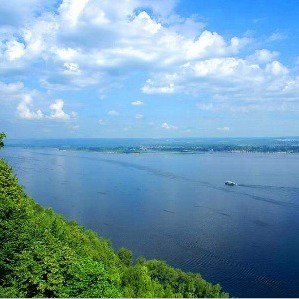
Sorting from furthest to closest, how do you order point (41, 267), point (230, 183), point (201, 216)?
point (230, 183), point (201, 216), point (41, 267)

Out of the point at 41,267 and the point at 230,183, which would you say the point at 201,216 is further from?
the point at 41,267

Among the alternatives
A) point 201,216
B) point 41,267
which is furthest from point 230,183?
point 41,267

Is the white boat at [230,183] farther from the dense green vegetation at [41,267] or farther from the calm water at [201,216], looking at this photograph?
the dense green vegetation at [41,267]

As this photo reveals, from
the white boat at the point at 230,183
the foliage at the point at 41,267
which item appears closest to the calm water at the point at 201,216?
the white boat at the point at 230,183

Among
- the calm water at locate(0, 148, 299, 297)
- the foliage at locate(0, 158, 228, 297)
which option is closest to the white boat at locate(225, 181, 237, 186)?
the calm water at locate(0, 148, 299, 297)

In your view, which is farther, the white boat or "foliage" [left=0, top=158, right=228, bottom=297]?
the white boat

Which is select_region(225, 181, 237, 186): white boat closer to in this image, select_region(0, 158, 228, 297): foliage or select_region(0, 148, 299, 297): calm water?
select_region(0, 148, 299, 297): calm water

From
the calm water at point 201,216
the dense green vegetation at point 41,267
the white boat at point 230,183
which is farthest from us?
the white boat at point 230,183

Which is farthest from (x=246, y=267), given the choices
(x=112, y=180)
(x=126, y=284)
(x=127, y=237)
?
(x=112, y=180)
